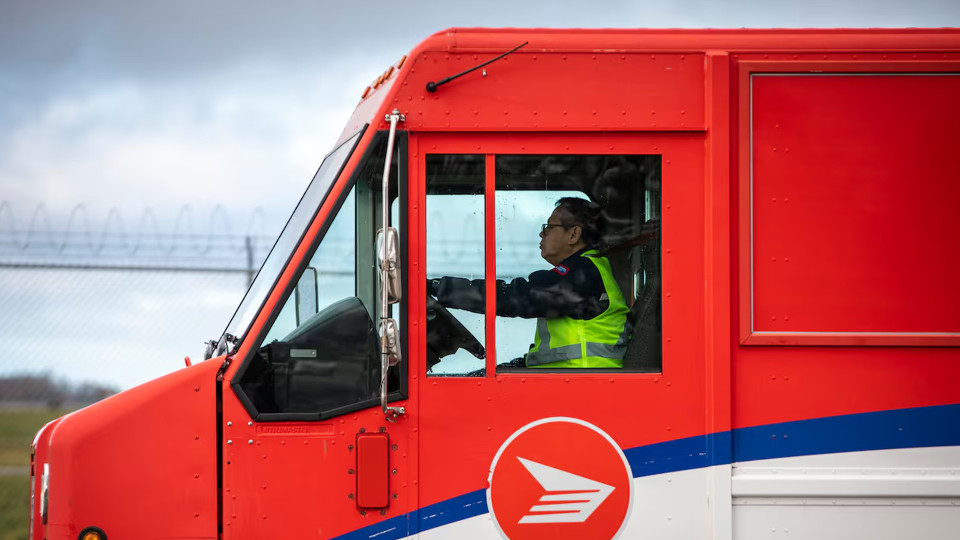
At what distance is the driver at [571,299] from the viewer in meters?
3.81

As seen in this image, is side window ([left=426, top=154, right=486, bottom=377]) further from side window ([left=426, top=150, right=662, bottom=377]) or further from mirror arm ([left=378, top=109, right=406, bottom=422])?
mirror arm ([left=378, top=109, right=406, bottom=422])

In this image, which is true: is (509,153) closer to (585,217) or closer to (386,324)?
(585,217)

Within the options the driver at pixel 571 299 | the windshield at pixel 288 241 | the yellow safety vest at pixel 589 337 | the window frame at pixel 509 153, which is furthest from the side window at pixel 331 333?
the yellow safety vest at pixel 589 337

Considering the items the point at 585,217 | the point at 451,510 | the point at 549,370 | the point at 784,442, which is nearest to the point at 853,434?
the point at 784,442

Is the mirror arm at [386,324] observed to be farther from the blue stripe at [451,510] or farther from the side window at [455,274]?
the blue stripe at [451,510]

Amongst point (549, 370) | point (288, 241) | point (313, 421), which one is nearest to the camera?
point (313, 421)

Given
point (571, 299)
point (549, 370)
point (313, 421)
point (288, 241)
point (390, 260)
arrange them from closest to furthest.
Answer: point (390, 260) → point (313, 421) → point (549, 370) → point (571, 299) → point (288, 241)

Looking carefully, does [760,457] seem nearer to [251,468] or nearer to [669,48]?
[669,48]

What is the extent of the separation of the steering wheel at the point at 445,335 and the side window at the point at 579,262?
0.12m

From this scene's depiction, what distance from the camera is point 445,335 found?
3.74m

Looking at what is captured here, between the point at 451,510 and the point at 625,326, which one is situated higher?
the point at 625,326

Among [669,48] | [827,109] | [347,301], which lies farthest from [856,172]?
[347,301]

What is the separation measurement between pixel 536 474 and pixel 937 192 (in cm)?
199

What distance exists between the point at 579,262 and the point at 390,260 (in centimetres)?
85
